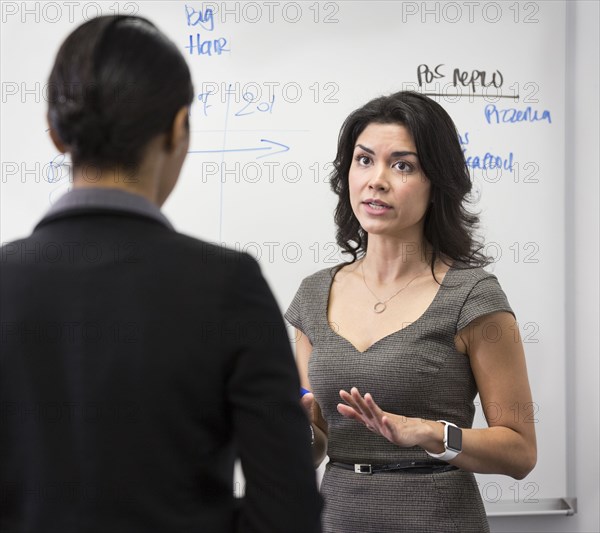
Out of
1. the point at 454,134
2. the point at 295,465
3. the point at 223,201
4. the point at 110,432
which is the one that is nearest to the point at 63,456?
the point at 110,432

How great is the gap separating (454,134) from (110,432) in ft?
3.57

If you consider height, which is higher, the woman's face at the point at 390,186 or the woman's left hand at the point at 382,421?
the woman's face at the point at 390,186

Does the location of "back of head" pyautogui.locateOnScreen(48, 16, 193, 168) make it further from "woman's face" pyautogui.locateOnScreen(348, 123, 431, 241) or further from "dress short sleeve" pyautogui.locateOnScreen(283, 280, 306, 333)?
"dress short sleeve" pyautogui.locateOnScreen(283, 280, 306, 333)

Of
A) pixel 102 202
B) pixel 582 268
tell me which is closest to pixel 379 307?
pixel 582 268

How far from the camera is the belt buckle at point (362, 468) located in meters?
1.47

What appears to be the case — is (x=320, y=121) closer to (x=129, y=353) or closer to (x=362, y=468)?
(x=362, y=468)

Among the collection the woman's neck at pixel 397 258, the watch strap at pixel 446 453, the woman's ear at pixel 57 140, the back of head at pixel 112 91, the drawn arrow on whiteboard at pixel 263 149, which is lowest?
the watch strap at pixel 446 453

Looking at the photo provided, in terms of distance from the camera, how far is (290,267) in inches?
83.0

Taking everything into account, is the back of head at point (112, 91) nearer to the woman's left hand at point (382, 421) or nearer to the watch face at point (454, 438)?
the woman's left hand at point (382, 421)

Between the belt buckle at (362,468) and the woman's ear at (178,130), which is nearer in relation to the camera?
the woman's ear at (178,130)

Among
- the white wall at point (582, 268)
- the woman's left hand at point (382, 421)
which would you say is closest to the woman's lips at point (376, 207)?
the woman's left hand at point (382, 421)

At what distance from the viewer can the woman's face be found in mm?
1561

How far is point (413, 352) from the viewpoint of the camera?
147 cm

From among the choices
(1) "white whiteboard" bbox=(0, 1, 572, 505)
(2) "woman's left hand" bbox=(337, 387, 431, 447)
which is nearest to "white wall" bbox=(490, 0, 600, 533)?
(1) "white whiteboard" bbox=(0, 1, 572, 505)
